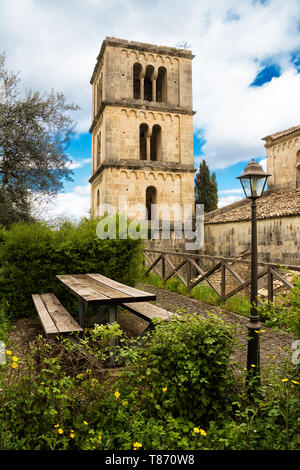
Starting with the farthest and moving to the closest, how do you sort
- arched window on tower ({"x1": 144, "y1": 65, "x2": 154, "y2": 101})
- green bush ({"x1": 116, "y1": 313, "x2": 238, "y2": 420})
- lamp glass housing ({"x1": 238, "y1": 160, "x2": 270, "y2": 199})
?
arched window on tower ({"x1": 144, "y1": 65, "x2": 154, "y2": 101})
lamp glass housing ({"x1": 238, "y1": 160, "x2": 270, "y2": 199})
green bush ({"x1": 116, "y1": 313, "x2": 238, "y2": 420})

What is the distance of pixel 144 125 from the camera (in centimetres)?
1952

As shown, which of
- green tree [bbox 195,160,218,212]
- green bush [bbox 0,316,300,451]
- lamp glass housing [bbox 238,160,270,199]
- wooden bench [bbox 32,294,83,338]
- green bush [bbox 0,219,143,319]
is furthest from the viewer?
green tree [bbox 195,160,218,212]

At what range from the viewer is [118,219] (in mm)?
7090

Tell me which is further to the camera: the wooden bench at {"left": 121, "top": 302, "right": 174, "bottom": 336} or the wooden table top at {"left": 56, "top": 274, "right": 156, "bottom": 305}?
the wooden bench at {"left": 121, "top": 302, "right": 174, "bottom": 336}

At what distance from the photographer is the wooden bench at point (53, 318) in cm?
398

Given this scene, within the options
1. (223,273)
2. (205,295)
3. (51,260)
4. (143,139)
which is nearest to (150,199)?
(143,139)

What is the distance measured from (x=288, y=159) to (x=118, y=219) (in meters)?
14.2

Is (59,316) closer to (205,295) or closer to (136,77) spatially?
(205,295)

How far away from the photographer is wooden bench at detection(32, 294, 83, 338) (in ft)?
13.1

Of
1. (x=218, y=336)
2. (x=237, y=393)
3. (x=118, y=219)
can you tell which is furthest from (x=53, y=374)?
(x=118, y=219)

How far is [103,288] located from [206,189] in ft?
84.7

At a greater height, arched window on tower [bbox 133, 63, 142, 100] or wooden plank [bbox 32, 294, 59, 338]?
arched window on tower [bbox 133, 63, 142, 100]

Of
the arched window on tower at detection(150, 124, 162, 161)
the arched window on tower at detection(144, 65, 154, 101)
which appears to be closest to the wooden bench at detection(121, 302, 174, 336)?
the arched window on tower at detection(150, 124, 162, 161)

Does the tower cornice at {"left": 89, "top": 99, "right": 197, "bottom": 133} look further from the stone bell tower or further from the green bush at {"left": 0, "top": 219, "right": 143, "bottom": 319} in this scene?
the green bush at {"left": 0, "top": 219, "right": 143, "bottom": 319}
